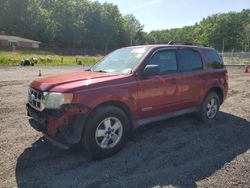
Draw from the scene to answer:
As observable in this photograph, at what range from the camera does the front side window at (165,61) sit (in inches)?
226

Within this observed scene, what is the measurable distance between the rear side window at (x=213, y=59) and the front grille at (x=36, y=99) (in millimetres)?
4208

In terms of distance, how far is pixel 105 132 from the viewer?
485 cm

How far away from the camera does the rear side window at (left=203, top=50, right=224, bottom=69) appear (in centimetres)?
713

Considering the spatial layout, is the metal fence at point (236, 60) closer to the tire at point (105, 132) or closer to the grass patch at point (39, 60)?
the grass patch at point (39, 60)

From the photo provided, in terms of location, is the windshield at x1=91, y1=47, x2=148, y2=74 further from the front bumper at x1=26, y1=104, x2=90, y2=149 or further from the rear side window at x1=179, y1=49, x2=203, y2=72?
the front bumper at x1=26, y1=104, x2=90, y2=149

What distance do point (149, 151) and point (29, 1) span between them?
8712cm

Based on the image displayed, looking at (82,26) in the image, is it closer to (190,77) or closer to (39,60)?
(39,60)

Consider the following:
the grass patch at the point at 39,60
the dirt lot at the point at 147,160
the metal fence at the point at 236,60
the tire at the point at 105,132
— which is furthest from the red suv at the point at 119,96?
the metal fence at the point at 236,60

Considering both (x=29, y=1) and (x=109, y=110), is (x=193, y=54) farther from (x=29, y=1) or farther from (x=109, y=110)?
(x=29, y=1)

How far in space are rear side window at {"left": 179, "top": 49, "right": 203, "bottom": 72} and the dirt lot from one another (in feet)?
4.48

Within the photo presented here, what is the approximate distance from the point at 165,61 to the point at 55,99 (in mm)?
2536

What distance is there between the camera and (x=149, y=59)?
220 inches

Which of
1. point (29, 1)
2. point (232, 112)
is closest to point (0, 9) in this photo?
point (29, 1)

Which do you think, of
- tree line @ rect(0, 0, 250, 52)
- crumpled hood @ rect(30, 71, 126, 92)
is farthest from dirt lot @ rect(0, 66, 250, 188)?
tree line @ rect(0, 0, 250, 52)
